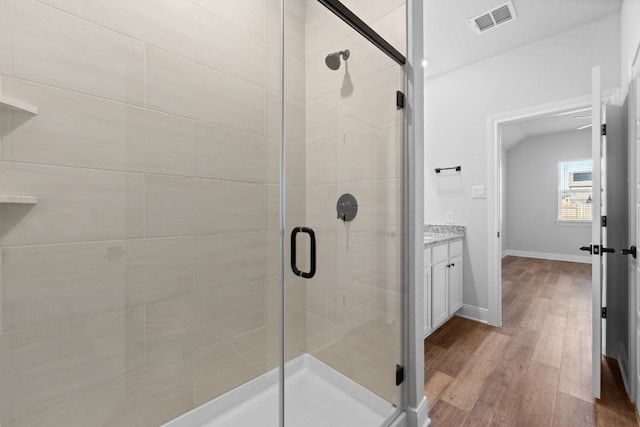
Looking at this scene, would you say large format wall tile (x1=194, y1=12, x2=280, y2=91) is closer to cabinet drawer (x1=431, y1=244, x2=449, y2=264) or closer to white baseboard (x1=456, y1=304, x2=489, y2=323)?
cabinet drawer (x1=431, y1=244, x2=449, y2=264)

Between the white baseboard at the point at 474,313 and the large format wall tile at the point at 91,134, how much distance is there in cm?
291

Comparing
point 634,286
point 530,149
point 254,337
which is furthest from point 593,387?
point 530,149

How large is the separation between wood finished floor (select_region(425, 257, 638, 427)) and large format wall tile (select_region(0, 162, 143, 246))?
1821 millimetres

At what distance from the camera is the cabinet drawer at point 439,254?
7.98 feet

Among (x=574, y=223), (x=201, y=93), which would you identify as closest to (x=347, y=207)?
(x=201, y=93)

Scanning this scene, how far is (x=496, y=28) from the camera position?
2.50 m

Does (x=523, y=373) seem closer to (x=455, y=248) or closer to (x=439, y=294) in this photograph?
(x=439, y=294)

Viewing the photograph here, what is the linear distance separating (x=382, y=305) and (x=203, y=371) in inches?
35.8

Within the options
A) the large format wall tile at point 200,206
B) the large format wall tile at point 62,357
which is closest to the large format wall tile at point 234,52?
the large format wall tile at point 200,206

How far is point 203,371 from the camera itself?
1.37 meters

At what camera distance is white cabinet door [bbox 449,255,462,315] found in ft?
8.95

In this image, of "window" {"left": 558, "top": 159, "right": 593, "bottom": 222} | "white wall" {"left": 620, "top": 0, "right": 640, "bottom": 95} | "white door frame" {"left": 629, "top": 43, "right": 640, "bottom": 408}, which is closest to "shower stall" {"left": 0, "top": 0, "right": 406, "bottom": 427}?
"white door frame" {"left": 629, "top": 43, "right": 640, "bottom": 408}

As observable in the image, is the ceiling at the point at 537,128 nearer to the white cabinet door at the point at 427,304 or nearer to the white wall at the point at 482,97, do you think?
the white wall at the point at 482,97

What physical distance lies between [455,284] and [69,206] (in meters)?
2.94
